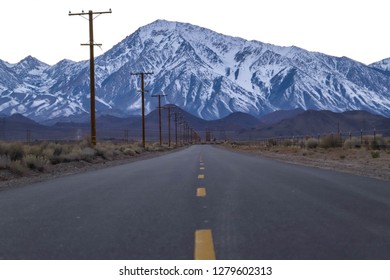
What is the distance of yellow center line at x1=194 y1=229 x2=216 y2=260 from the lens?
6.73 metres

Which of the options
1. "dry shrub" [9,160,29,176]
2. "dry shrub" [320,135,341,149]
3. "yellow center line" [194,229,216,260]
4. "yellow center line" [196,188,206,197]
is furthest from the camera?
"dry shrub" [320,135,341,149]

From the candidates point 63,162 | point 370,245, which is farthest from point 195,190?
point 63,162

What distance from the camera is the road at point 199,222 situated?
23.5 ft

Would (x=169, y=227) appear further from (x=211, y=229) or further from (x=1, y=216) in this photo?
(x=1, y=216)

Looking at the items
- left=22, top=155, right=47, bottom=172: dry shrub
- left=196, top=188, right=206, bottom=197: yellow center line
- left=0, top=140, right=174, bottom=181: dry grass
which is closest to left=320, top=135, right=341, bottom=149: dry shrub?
left=0, top=140, right=174, bottom=181: dry grass

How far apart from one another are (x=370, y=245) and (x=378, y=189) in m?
7.21

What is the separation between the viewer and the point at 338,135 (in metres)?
56.9

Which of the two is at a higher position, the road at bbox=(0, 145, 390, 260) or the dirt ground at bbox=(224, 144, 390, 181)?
the road at bbox=(0, 145, 390, 260)

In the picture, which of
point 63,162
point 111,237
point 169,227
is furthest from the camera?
point 63,162

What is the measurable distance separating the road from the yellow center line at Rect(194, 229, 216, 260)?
1 centimetres

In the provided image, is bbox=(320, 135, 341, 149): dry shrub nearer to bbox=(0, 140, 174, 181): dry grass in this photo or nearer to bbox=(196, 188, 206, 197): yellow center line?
bbox=(0, 140, 174, 181): dry grass

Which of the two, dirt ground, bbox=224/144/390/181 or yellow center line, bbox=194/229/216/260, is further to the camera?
dirt ground, bbox=224/144/390/181
